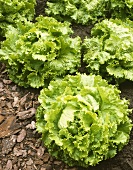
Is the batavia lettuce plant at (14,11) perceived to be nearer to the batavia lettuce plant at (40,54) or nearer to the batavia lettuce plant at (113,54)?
the batavia lettuce plant at (40,54)

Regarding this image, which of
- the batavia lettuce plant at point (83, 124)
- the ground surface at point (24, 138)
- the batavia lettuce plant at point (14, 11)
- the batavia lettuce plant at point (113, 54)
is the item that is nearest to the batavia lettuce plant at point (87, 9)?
the batavia lettuce plant at point (14, 11)

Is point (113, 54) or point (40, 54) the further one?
point (113, 54)

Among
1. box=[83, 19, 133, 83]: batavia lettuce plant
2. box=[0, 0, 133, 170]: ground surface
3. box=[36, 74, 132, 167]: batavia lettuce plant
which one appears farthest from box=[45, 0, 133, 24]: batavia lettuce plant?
box=[36, 74, 132, 167]: batavia lettuce plant

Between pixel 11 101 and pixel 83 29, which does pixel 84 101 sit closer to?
pixel 11 101

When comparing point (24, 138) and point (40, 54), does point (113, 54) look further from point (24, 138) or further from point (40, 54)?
point (24, 138)

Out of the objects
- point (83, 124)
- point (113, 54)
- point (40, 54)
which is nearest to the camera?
point (83, 124)

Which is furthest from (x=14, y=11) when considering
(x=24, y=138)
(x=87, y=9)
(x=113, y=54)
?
(x=24, y=138)

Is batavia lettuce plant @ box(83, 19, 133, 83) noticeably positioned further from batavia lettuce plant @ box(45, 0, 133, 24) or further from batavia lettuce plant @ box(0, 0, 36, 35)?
batavia lettuce plant @ box(0, 0, 36, 35)
